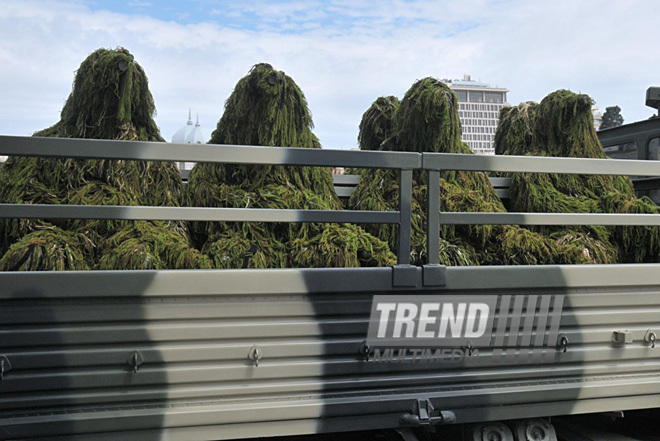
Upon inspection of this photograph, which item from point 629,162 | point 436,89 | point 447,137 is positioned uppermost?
point 436,89

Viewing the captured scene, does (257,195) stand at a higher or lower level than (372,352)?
higher

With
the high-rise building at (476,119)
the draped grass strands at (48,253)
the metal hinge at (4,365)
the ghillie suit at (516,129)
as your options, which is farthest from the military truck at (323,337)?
the ghillie suit at (516,129)

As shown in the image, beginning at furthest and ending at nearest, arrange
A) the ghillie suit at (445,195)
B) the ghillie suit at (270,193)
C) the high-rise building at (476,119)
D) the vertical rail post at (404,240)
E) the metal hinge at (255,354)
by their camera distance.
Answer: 1. the high-rise building at (476,119)
2. the ghillie suit at (445,195)
3. the ghillie suit at (270,193)
4. the vertical rail post at (404,240)
5. the metal hinge at (255,354)

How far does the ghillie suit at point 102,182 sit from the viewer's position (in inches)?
100

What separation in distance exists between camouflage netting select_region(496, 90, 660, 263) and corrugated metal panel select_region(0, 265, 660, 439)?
77 cm

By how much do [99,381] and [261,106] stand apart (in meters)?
1.71

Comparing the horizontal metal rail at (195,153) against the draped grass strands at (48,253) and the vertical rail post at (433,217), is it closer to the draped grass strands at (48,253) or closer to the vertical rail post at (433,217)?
the vertical rail post at (433,217)

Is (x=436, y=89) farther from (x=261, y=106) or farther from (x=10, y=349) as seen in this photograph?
(x=10, y=349)

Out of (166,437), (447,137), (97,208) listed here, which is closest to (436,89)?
(447,137)

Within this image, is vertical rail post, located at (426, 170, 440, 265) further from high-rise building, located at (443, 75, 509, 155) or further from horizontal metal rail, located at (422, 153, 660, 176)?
high-rise building, located at (443, 75, 509, 155)

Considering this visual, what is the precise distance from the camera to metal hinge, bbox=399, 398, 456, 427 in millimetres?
2389

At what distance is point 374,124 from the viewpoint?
427 centimetres

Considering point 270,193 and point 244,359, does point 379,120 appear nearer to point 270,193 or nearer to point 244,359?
point 270,193
